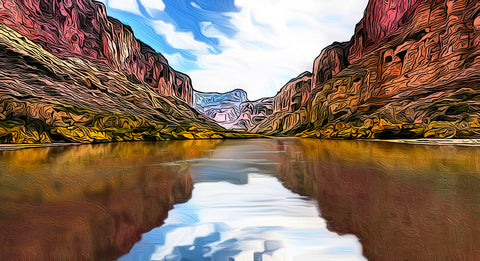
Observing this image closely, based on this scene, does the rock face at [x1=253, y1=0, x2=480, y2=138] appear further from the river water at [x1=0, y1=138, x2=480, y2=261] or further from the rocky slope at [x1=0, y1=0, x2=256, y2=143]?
the river water at [x1=0, y1=138, x2=480, y2=261]

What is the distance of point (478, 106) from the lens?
112ft

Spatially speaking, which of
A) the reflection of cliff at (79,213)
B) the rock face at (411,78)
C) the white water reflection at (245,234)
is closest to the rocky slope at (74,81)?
the reflection of cliff at (79,213)

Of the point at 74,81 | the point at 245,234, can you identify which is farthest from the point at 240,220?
the point at 74,81

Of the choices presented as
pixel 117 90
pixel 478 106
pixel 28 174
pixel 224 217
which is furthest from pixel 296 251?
pixel 117 90

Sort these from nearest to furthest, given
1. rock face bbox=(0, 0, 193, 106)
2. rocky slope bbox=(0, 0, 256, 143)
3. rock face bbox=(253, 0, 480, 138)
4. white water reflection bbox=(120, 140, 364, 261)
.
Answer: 1. white water reflection bbox=(120, 140, 364, 261)
2. rocky slope bbox=(0, 0, 256, 143)
3. rock face bbox=(253, 0, 480, 138)
4. rock face bbox=(0, 0, 193, 106)

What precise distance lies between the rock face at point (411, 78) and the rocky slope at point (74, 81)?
34.6 meters

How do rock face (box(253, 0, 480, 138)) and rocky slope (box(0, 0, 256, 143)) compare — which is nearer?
rocky slope (box(0, 0, 256, 143))

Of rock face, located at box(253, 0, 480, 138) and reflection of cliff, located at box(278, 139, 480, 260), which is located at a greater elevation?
rock face, located at box(253, 0, 480, 138)

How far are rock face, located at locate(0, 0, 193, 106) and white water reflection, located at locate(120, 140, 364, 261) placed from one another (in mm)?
75528

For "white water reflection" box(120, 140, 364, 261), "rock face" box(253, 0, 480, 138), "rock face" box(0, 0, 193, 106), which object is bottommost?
"white water reflection" box(120, 140, 364, 261)

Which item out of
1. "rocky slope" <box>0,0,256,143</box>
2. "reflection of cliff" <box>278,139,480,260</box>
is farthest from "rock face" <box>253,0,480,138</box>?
"rocky slope" <box>0,0,256,143</box>

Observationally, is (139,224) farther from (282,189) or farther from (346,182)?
(346,182)

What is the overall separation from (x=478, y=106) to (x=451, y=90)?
7497 mm

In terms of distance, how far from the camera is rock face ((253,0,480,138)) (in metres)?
37.5
